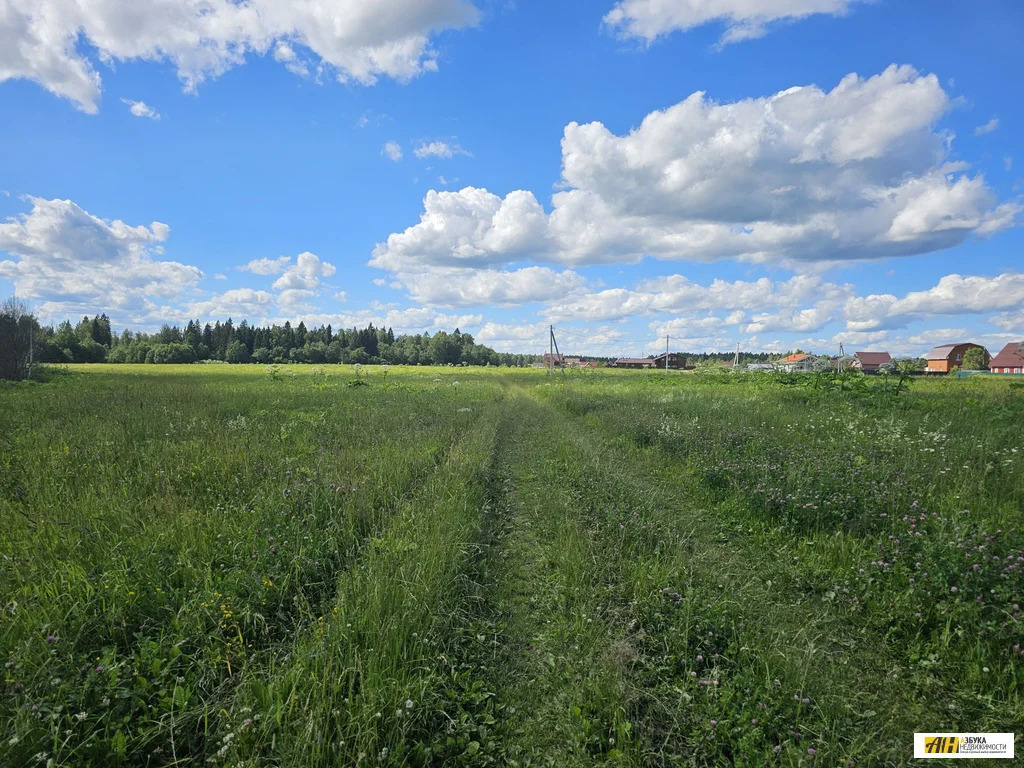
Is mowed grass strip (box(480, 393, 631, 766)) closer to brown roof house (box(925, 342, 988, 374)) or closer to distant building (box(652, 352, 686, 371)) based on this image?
brown roof house (box(925, 342, 988, 374))

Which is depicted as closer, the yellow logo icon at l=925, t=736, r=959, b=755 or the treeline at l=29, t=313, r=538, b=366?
the yellow logo icon at l=925, t=736, r=959, b=755

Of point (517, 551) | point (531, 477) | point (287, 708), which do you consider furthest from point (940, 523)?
point (287, 708)

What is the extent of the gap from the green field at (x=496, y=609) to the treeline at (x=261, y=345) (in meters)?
110

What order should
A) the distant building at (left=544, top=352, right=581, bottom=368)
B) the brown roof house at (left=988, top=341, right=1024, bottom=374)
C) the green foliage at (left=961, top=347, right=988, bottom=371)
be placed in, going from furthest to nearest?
the green foliage at (left=961, top=347, right=988, bottom=371) → the brown roof house at (left=988, top=341, right=1024, bottom=374) → the distant building at (left=544, top=352, right=581, bottom=368)

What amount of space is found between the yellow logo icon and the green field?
0.14m

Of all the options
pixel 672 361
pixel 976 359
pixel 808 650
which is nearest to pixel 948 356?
pixel 976 359

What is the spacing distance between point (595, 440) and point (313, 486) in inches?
341

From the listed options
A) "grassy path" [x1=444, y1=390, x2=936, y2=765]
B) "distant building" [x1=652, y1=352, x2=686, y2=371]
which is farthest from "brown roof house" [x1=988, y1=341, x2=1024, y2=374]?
"grassy path" [x1=444, y1=390, x2=936, y2=765]

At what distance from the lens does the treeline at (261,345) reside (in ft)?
328

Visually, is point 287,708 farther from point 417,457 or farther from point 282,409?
point 282,409

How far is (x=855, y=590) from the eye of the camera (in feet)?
16.9

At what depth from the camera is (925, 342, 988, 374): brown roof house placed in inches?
3450

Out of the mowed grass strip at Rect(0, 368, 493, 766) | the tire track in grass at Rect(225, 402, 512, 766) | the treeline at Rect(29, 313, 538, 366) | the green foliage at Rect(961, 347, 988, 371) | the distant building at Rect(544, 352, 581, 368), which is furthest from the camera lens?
the treeline at Rect(29, 313, 538, 366)

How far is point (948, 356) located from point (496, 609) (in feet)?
391
